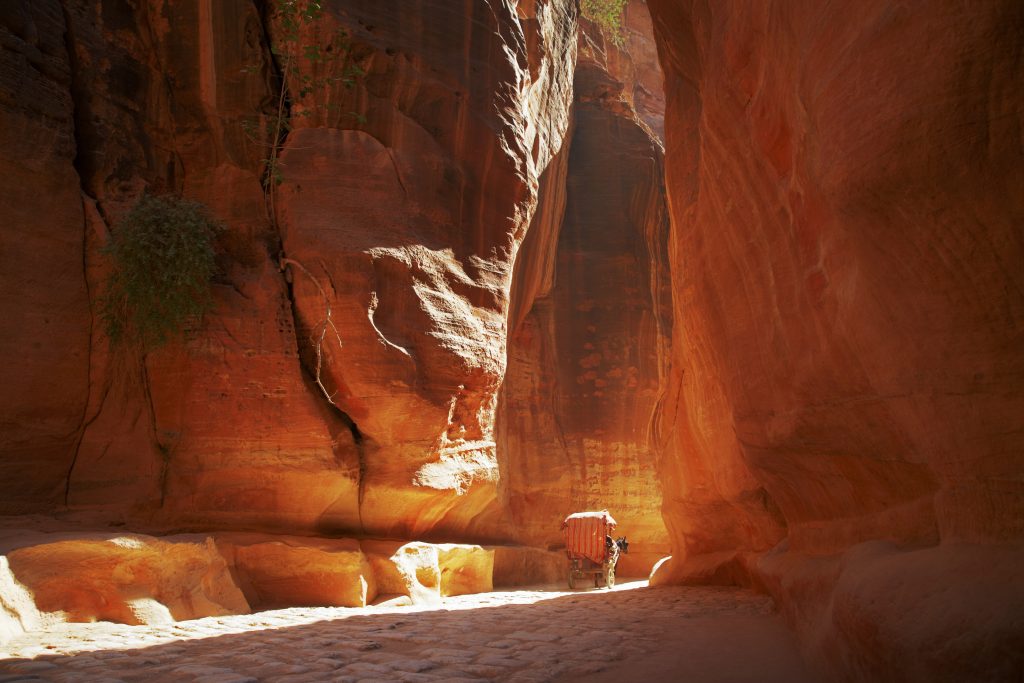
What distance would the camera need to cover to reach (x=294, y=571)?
7.89m

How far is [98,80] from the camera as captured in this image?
26.7 feet

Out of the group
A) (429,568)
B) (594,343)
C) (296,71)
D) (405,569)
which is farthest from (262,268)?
(594,343)

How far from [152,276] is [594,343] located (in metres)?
10.9

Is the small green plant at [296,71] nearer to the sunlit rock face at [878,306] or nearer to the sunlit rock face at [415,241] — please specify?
the sunlit rock face at [415,241]

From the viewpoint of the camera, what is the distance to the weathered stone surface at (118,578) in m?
5.76

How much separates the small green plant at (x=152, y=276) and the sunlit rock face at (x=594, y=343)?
7.60 m

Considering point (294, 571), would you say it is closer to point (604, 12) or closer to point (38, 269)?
point (38, 269)

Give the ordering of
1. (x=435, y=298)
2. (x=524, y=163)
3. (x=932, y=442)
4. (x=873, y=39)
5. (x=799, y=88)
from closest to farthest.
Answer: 1. (x=873, y=39)
2. (x=932, y=442)
3. (x=799, y=88)
4. (x=435, y=298)
5. (x=524, y=163)

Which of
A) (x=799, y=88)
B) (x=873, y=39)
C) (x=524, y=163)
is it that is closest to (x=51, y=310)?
(x=524, y=163)

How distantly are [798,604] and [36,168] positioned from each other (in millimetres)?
7715

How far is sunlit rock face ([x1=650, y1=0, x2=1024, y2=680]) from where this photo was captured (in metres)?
2.52

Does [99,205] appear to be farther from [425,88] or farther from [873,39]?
[873,39]

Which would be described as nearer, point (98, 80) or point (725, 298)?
point (725, 298)

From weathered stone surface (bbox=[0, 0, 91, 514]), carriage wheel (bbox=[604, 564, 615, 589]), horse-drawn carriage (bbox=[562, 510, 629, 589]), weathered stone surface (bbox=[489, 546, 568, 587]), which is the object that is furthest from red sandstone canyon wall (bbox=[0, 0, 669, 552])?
carriage wheel (bbox=[604, 564, 615, 589])
